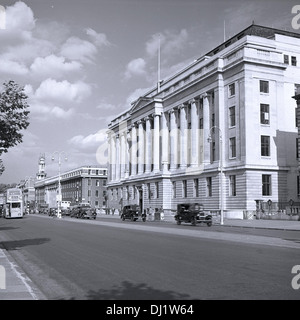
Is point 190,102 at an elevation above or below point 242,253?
above

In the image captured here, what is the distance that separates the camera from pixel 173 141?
73062 mm

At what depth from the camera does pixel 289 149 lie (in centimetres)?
5759

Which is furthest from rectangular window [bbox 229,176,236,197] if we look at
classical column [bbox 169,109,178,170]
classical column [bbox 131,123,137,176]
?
classical column [bbox 131,123,137,176]

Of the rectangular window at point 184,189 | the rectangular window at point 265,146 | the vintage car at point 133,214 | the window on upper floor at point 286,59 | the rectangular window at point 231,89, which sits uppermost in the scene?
the window on upper floor at point 286,59

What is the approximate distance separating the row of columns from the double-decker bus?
2352 centimetres

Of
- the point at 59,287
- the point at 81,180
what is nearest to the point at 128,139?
the point at 81,180

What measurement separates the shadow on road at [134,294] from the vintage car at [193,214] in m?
29.9

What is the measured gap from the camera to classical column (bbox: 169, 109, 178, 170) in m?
72.0

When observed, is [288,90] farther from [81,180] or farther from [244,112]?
[81,180]

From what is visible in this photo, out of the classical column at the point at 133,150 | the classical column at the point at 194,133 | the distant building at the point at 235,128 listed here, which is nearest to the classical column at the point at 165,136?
the distant building at the point at 235,128

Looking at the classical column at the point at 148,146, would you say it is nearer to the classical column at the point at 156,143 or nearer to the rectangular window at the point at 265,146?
the classical column at the point at 156,143

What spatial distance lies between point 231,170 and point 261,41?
A: 62.3 feet

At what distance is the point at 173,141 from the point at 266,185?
73.7 ft

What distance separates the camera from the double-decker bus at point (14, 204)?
205ft
